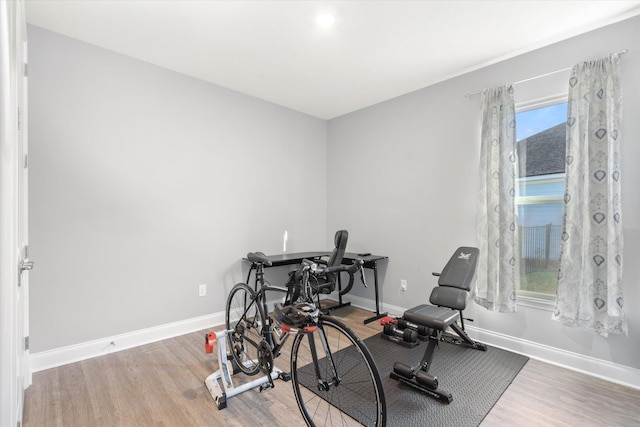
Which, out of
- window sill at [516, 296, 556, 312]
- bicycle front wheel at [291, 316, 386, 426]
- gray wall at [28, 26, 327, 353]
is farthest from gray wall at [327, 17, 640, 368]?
bicycle front wheel at [291, 316, 386, 426]

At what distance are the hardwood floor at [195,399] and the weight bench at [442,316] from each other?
1.36 ft

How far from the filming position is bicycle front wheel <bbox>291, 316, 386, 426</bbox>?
146 cm

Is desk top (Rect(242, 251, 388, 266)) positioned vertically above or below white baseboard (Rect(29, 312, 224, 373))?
above

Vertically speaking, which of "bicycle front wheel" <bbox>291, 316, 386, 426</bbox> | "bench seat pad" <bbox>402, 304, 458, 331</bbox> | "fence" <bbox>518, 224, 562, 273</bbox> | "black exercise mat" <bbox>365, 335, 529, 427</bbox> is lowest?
"black exercise mat" <bbox>365, 335, 529, 427</bbox>

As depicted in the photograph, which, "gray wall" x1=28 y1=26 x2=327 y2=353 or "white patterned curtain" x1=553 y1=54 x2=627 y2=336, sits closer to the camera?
"white patterned curtain" x1=553 y1=54 x2=627 y2=336

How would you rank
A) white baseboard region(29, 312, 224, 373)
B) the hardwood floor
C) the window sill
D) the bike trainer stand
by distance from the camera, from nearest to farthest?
the hardwood floor
the bike trainer stand
white baseboard region(29, 312, 224, 373)
the window sill

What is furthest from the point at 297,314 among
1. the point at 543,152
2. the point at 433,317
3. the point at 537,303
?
the point at 543,152

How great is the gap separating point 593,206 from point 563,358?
51.2 inches

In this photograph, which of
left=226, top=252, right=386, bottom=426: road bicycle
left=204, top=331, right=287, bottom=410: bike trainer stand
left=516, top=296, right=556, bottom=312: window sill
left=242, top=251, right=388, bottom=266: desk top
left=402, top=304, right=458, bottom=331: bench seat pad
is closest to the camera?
left=226, top=252, right=386, bottom=426: road bicycle

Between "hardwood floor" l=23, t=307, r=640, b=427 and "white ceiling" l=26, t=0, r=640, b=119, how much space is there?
2.77 metres

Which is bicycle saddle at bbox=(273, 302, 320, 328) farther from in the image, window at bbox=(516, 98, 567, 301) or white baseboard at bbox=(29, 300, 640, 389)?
window at bbox=(516, 98, 567, 301)

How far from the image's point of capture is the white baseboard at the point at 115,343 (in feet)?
8.07

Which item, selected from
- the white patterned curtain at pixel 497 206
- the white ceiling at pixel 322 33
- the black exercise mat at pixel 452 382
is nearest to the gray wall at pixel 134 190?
the white ceiling at pixel 322 33

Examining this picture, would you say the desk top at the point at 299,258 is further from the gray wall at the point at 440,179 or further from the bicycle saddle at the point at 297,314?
the bicycle saddle at the point at 297,314
